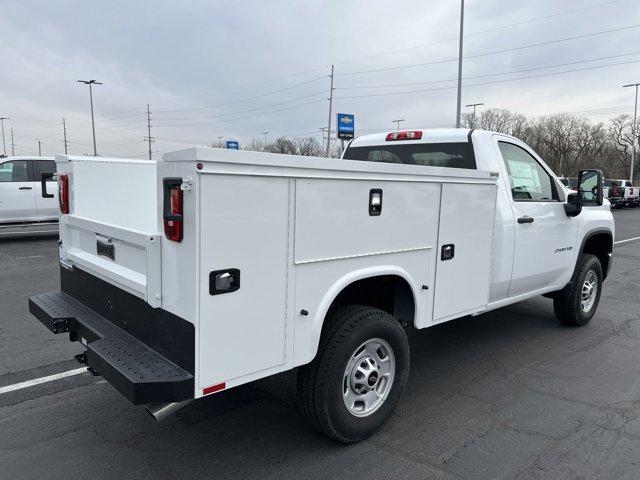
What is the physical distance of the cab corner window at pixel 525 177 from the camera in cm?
446

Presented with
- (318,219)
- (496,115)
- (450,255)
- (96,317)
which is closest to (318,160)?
(318,219)

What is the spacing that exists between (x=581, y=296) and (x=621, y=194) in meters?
31.6

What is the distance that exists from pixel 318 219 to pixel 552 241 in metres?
3.14

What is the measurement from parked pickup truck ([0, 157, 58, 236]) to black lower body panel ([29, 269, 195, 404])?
9.82 m

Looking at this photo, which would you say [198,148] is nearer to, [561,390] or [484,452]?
[484,452]

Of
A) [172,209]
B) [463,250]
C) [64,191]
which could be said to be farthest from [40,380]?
[463,250]

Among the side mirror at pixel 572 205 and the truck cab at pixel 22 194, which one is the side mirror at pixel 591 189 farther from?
the truck cab at pixel 22 194

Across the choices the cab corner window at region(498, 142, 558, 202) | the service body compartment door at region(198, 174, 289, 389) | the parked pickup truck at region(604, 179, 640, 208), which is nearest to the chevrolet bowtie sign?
the parked pickup truck at region(604, 179, 640, 208)

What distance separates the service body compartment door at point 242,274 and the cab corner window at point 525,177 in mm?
2687

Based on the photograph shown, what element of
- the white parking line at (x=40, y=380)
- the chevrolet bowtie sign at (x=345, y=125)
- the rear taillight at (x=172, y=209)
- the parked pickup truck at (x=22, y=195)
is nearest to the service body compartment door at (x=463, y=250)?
the rear taillight at (x=172, y=209)

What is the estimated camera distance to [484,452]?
3.13 meters

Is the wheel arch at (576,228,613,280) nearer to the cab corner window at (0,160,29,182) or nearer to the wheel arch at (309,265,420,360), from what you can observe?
the wheel arch at (309,265,420,360)

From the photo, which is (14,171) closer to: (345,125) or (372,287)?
(372,287)

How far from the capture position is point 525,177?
15.3ft
